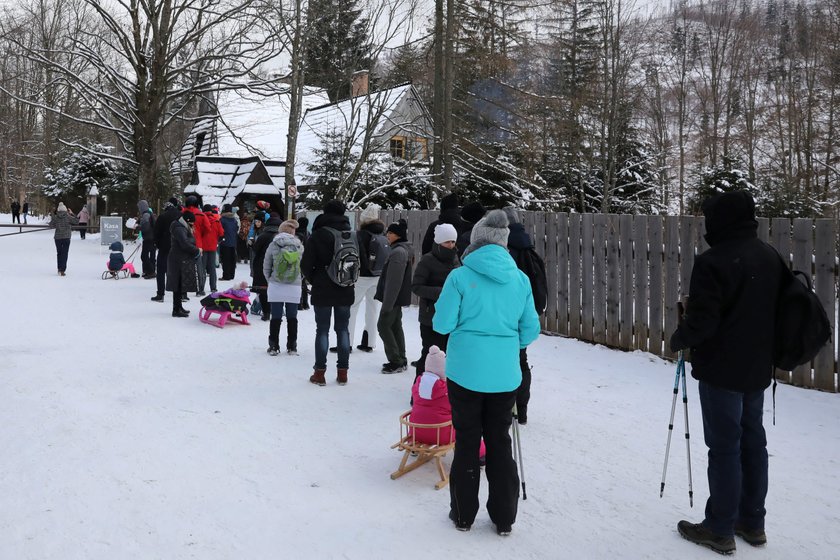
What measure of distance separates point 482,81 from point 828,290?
17.9 metres

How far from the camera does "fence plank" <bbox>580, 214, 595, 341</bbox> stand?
10.3 metres

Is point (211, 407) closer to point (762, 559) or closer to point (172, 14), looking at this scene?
point (762, 559)

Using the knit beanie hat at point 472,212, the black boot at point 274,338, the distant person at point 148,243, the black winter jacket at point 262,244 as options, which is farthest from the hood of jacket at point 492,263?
the distant person at point 148,243

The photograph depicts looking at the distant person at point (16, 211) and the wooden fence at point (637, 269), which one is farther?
the distant person at point (16, 211)

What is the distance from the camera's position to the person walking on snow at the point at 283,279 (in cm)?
952

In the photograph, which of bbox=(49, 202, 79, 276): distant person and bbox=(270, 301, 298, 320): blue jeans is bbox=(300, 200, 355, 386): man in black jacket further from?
bbox=(49, 202, 79, 276): distant person

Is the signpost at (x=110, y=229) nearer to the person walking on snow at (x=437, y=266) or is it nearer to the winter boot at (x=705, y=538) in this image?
the person walking on snow at (x=437, y=266)

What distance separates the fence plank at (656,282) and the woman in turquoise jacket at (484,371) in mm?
5296

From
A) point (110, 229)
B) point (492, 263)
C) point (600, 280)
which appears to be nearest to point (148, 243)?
point (110, 229)

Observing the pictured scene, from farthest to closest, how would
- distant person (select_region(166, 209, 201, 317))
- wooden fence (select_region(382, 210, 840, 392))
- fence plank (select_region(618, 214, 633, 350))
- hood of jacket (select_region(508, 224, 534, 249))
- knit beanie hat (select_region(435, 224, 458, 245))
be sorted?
1. distant person (select_region(166, 209, 201, 317))
2. fence plank (select_region(618, 214, 633, 350))
3. wooden fence (select_region(382, 210, 840, 392))
4. knit beanie hat (select_region(435, 224, 458, 245))
5. hood of jacket (select_region(508, 224, 534, 249))

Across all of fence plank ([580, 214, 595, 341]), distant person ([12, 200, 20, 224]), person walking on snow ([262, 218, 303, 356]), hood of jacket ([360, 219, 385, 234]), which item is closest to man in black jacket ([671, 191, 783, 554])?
hood of jacket ([360, 219, 385, 234])

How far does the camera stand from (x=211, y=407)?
7164mm

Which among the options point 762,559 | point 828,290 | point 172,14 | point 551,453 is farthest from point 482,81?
point 762,559

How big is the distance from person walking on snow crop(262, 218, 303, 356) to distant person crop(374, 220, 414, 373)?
1.27 metres
